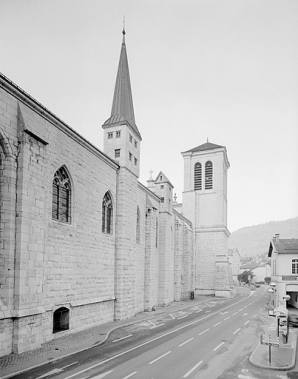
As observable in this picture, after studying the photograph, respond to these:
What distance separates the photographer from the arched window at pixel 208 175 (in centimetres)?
5642

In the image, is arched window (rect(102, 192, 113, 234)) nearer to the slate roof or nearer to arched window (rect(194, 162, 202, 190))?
the slate roof

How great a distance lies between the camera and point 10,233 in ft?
47.5

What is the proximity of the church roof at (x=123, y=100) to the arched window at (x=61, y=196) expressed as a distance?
8.81m

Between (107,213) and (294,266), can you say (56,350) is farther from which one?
(294,266)

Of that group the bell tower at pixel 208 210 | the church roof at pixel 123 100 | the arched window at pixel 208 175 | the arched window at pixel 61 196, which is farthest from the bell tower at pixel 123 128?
the arched window at pixel 208 175

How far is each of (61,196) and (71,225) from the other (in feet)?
5.70

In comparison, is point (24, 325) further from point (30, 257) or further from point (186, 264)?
point (186, 264)

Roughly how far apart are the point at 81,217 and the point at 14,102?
25.4 feet

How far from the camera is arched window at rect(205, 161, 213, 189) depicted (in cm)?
5642

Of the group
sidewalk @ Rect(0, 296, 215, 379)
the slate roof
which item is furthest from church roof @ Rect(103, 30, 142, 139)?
the slate roof

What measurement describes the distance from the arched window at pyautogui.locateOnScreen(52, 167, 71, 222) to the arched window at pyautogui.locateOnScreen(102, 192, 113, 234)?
15.0 feet

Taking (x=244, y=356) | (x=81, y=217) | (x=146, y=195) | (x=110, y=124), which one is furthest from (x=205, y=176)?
(x=244, y=356)

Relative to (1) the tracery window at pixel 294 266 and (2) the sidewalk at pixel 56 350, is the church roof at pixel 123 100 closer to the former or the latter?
(2) the sidewalk at pixel 56 350

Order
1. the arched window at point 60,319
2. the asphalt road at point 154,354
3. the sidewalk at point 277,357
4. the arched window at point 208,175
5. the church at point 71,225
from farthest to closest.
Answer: the arched window at point 208,175 → the arched window at point 60,319 → the church at point 71,225 → the sidewalk at point 277,357 → the asphalt road at point 154,354
